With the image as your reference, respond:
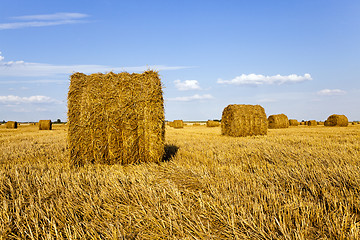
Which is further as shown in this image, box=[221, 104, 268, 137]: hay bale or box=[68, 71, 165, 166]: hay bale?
box=[221, 104, 268, 137]: hay bale

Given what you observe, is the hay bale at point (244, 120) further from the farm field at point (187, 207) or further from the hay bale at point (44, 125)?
the hay bale at point (44, 125)

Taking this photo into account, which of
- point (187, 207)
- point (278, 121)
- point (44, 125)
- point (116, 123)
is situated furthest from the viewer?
point (44, 125)

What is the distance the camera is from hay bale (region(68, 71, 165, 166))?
16.4 feet

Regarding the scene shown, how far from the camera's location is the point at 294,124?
96.0 ft

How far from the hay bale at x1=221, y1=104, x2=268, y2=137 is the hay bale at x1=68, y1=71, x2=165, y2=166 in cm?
720

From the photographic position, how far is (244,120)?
1173cm

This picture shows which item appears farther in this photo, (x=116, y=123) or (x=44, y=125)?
(x=44, y=125)

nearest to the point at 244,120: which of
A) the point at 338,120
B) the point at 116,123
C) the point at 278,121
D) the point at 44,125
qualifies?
the point at 116,123

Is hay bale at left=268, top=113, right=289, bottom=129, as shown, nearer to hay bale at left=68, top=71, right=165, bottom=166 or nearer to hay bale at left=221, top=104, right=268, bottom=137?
hay bale at left=221, top=104, right=268, bottom=137

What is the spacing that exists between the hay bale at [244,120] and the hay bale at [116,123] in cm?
720

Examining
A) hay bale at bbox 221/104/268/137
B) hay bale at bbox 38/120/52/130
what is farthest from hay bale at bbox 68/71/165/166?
hay bale at bbox 38/120/52/130

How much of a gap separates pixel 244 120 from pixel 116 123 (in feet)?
27.0

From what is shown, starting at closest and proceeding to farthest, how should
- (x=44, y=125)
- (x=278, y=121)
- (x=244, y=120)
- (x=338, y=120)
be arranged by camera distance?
(x=244, y=120) → (x=278, y=121) → (x=338, y=120) → (x=44, y=125)

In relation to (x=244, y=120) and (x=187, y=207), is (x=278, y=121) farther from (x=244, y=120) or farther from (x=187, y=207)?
(x=187, y=207)
